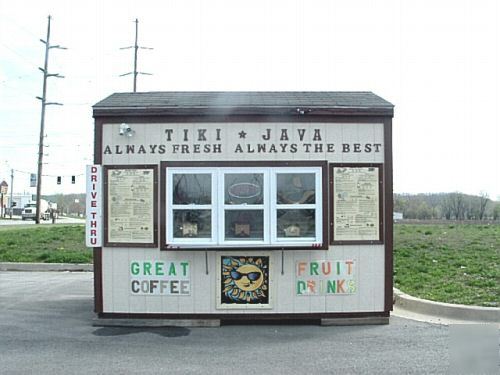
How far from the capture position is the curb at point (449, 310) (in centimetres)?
733

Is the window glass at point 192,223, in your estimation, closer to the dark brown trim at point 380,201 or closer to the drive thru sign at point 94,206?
the drive thru sign at point 94,206

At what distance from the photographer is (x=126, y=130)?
7398 mm

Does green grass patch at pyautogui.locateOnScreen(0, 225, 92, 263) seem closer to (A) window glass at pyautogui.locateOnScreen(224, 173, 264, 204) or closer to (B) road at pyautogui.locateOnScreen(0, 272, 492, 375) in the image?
(B) road at pyautogui.locateOnScreen(0, 272, 492, 375)

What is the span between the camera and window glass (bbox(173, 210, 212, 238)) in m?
7.25

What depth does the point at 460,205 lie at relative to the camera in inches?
2623

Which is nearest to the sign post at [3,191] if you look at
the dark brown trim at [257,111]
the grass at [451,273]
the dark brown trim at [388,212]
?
the grass at [451,273]

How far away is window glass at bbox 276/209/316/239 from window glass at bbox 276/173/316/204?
144 millimetres

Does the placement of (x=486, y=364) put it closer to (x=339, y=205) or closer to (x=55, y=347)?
(x=339, y=205)

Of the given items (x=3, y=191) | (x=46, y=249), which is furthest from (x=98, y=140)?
(x=3, y=191)

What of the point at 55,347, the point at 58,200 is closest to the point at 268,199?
the point at 55,347

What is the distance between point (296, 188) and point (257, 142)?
2.63ft

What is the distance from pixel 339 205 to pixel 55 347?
3904 mm

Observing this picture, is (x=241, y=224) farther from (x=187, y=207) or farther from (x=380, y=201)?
(x=380, y=201)

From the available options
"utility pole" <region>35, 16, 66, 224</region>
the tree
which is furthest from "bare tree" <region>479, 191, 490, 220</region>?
"utility pole" <region>35, 16, 66, 224</region>
